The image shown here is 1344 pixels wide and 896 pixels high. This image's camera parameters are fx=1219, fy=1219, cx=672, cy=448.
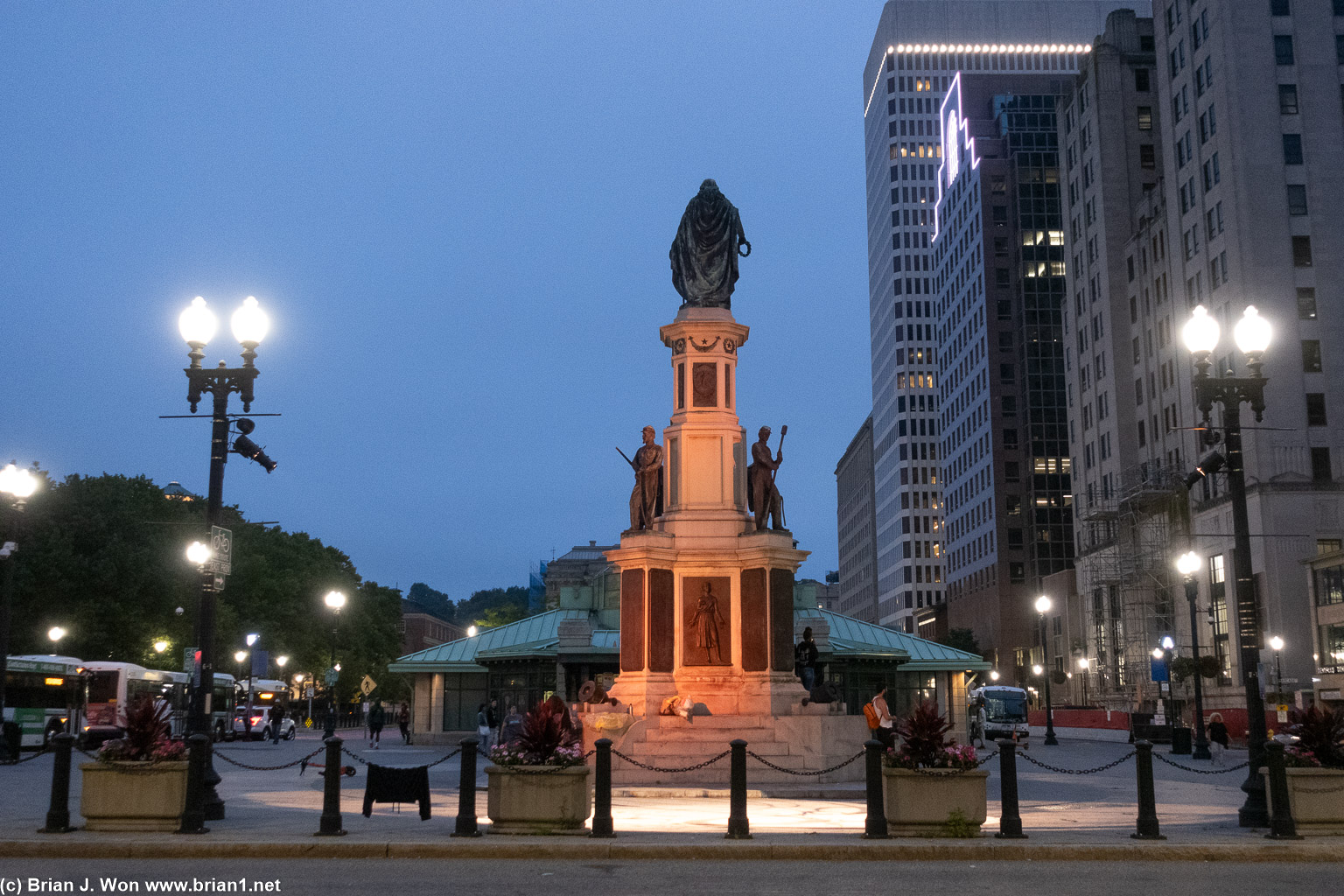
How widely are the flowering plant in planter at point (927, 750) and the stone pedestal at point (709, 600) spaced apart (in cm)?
1192

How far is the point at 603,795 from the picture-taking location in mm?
15562

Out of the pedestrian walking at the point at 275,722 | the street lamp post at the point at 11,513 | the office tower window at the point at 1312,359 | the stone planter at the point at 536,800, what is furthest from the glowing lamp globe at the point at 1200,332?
the office tower window at the point at 1312,359

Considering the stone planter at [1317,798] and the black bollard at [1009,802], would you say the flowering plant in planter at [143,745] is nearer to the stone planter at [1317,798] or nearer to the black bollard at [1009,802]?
the black bollard at [1009,802]

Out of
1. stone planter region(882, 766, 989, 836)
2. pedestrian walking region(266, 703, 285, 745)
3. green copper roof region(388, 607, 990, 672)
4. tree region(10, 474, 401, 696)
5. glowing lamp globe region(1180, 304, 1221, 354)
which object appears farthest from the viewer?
pedestrian walking region(266, 703, 285, 745)

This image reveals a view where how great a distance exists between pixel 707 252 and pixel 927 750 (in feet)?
64.8

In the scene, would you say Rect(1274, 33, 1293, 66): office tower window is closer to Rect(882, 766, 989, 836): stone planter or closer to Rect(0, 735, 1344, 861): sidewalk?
Rect(0, 735, 1344, 861): sidewalk

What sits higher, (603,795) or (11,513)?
(11,513)

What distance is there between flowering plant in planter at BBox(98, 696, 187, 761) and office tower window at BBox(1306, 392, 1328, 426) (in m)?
65.7

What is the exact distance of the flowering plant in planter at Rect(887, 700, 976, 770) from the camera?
15.4 m

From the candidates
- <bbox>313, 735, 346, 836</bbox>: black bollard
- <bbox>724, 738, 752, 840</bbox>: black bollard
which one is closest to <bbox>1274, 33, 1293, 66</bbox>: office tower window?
<bbox>724, 738, 752, 840</bbox>: black bollard

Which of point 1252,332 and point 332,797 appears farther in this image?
point 1252,332

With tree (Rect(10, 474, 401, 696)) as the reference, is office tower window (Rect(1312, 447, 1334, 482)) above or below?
above

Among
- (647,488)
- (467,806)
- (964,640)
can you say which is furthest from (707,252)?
(964,640)

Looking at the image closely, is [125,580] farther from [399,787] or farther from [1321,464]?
[1321,464]
